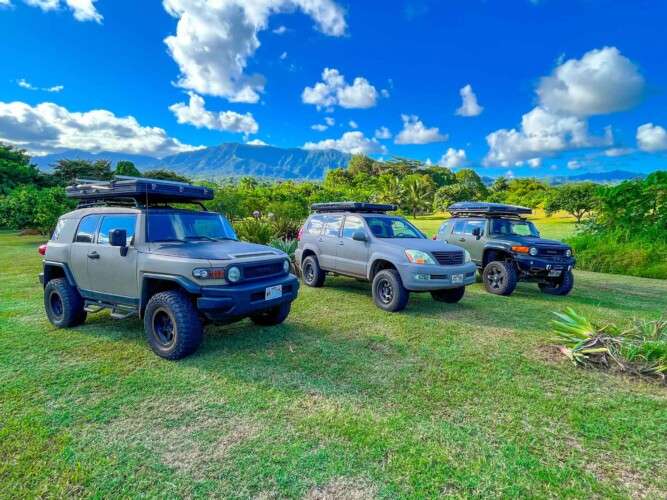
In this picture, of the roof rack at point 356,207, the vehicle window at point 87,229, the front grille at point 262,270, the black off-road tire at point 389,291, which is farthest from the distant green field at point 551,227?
the vehicle window at point 87,229

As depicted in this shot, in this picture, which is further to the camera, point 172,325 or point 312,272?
point 312,272

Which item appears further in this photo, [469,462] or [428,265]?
[428,265]

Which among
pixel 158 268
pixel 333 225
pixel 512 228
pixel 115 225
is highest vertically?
pixel 512 228

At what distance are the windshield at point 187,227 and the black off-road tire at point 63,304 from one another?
5.95 feet

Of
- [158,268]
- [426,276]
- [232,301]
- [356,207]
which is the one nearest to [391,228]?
[356,207]

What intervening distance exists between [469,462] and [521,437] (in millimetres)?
610

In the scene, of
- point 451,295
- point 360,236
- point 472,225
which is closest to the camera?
point 360,236

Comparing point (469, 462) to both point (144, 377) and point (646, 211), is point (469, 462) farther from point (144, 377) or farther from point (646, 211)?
point (646, 211)

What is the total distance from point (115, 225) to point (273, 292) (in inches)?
93.9

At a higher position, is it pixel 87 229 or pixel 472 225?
pixel 472 225

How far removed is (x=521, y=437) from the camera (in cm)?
299

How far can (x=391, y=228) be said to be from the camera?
7.66 metres

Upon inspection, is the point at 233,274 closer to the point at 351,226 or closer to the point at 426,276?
the point at 426,276

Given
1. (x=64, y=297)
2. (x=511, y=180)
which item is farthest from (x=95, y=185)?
(x=511, y=180)
